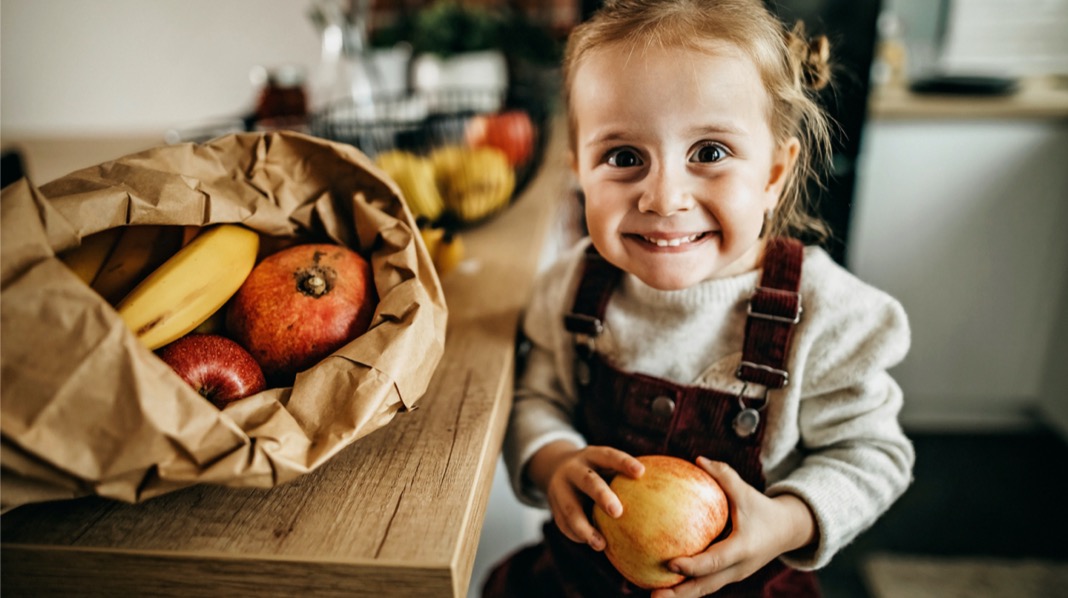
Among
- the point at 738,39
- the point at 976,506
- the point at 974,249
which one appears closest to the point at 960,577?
the point at 976,506

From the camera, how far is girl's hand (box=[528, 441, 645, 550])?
64cm

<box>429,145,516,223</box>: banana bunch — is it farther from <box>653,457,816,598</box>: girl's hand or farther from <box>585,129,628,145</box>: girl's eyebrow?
<box>653,457,816,598</box>: girl's hand

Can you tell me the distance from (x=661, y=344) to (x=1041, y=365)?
1.91 meters

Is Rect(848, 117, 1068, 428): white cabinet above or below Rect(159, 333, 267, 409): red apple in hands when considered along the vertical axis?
below

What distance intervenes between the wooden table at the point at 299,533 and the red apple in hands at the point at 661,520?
0.14 metres

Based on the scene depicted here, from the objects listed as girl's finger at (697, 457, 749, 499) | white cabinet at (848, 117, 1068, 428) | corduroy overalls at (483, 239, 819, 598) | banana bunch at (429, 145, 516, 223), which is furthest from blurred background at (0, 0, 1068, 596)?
girl's finger at (697, 457, 749, 499)

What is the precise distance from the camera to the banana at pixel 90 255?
57cm

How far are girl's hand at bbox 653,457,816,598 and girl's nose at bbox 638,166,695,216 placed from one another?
10.4 inches

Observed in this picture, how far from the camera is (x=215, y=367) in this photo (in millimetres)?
564

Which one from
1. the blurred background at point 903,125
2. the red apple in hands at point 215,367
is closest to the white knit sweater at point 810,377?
the red apple in hands at point 215,367

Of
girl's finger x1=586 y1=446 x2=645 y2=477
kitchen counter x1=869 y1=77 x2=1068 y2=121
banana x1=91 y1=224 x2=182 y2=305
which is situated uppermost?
banana x1=91 y1=224 x2=182 y2=305

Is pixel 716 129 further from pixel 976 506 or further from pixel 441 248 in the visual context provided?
pixel 976 506

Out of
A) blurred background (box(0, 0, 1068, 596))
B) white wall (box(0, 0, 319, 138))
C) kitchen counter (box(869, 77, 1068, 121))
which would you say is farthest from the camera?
white wall (box(0, 0, 319, 138))

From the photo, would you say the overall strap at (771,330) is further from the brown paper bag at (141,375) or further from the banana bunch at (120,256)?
the banana bunch at (120,256)
